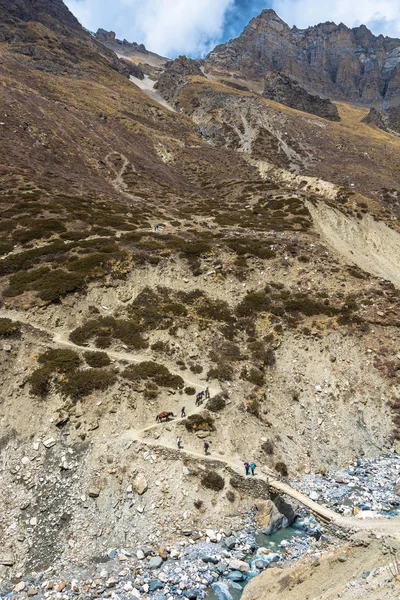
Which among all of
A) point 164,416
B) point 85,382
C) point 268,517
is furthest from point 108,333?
point 268,517

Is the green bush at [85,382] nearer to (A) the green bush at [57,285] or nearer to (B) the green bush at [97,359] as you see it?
(B) the green bush at [97,359]

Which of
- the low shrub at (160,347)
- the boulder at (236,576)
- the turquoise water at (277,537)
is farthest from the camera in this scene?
the low shrub at (160,347)

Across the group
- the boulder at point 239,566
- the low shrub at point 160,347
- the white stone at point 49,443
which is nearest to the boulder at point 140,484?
the white stone at point 49,443

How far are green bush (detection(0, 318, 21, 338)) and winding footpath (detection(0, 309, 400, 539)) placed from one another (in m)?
1.19

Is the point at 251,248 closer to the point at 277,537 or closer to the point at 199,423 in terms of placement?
the point at 199,423

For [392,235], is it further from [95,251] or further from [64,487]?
[64,487]

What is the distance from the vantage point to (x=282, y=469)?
936 inches

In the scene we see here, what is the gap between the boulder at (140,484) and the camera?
70.0ft

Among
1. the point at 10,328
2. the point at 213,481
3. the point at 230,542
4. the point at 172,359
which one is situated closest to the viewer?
the point at 230,542

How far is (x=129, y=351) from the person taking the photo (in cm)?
3005

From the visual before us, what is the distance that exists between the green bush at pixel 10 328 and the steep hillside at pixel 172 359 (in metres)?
0.11

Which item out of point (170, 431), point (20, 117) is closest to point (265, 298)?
point (170, 431)

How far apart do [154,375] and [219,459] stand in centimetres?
821

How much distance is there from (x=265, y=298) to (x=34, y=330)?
2256 centimetres
